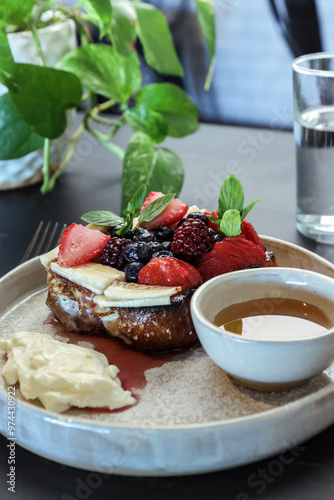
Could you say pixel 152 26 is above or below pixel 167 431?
above

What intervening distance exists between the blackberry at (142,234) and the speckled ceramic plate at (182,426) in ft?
0.94

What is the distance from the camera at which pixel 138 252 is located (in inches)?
46.4

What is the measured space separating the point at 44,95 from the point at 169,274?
782mm

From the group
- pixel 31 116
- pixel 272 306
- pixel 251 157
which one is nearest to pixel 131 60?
pixel 31 116

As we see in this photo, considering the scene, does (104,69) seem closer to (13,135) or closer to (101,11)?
(101,11)

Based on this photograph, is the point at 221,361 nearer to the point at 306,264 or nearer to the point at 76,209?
the point at 306,264

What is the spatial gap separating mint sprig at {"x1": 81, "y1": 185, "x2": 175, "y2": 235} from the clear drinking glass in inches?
17.5

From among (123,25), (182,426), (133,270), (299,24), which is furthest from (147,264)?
(299,24)

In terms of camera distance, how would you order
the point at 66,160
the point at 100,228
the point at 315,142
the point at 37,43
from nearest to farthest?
1. the point at 100,228
2. the point at 315,142
3. the point at 37,43
4. the point at 66,160

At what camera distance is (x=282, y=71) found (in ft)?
8.87

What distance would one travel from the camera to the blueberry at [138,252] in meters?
1.18

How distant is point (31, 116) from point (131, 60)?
1.04 feet

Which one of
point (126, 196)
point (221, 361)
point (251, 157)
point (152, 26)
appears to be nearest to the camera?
point (221, 361)

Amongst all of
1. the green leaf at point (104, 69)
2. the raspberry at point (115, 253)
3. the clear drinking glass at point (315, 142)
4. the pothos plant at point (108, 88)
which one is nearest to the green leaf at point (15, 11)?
the pothos plant at point (108, 88)
